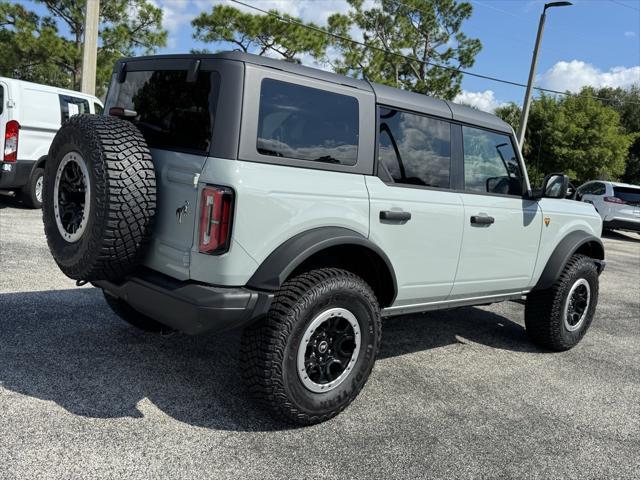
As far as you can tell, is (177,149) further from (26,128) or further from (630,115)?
(630,115)

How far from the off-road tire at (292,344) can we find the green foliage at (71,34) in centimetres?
2080

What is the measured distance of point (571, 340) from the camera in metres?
5.00

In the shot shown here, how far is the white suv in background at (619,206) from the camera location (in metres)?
16.4

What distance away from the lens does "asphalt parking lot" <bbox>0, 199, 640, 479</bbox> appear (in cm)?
275

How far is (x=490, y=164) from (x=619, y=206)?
14162 mm

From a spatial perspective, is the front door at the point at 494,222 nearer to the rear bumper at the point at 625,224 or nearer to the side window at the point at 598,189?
the rear bumper at the point at 625,224

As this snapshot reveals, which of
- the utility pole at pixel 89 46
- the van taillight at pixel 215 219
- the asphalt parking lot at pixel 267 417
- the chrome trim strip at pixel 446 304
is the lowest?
the asphalt parking lot at pixel 267 417

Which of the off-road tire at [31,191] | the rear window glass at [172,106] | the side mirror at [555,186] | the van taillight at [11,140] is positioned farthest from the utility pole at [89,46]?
the side mirror at [555,186]

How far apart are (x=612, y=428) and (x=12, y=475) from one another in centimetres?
330

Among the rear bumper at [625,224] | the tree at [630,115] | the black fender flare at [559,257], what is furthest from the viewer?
the tree at [630,115]

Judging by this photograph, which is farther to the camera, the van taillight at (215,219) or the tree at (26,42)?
the tree at (26,42)

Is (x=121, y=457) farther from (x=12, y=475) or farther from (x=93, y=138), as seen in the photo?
(x=93, y=138)

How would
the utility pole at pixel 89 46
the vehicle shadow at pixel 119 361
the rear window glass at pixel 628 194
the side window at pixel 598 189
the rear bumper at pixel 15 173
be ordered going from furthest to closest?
the side window at pixel 598 189 < the rear window glass at pixel 628 194 < the utility pole at pixel 89 46 < the rear bumper at pixel 15 173 < the vehicle shadow at pixel 119 361

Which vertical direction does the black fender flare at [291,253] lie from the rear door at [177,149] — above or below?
below
